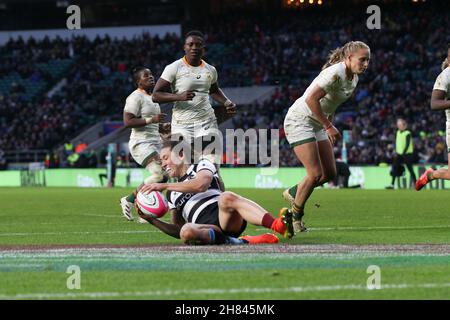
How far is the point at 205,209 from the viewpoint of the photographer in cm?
1088

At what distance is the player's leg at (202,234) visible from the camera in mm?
→ 10656

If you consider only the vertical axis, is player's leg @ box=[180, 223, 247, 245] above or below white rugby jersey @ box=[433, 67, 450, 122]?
below

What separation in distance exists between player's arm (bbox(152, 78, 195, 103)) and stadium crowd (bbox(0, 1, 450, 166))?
84.1 ft

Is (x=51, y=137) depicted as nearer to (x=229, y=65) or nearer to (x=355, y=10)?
(x=229, y=65)

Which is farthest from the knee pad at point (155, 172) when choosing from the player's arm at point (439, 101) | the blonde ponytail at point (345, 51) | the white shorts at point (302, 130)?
the player's arm at point (439, 101)

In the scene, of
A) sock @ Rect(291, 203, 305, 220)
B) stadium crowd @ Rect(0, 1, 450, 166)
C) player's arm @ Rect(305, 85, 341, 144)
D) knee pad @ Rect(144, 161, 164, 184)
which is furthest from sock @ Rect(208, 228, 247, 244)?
stadium crowd @ Rect(0, 1, 450, 166)

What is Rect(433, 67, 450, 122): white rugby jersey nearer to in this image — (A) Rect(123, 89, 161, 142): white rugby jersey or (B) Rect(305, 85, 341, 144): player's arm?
(B) Rect(305, 85, 341, 144): player's arm

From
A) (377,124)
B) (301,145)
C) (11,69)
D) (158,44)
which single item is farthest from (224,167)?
(301,145)

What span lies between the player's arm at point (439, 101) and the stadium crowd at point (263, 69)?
25.2m

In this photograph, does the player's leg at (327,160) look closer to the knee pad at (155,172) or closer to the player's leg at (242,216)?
the player's leg at (242,216)

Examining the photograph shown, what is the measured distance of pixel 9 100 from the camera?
55.3m

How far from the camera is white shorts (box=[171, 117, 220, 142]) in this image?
14266mm

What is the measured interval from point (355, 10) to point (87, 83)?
555 inches
